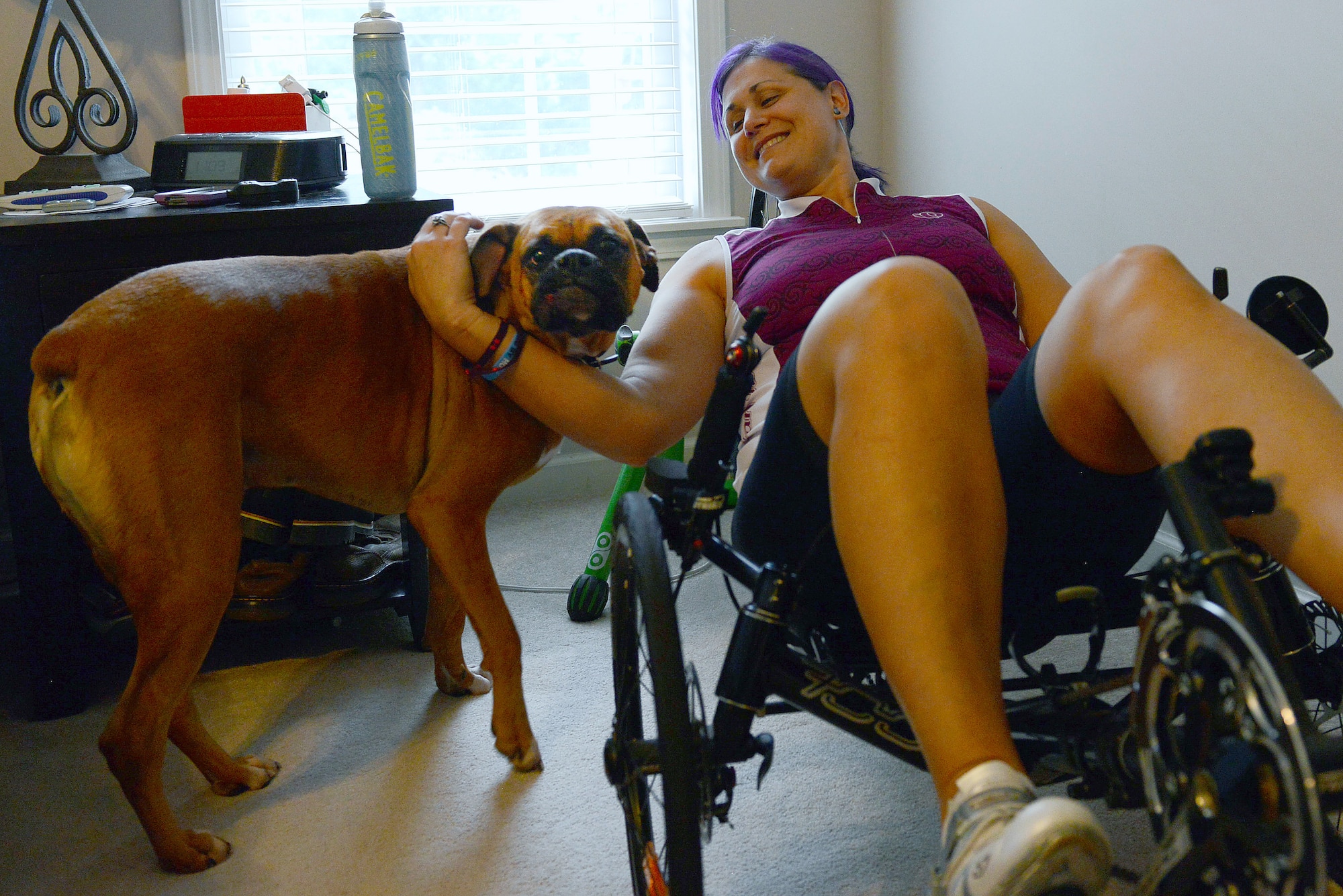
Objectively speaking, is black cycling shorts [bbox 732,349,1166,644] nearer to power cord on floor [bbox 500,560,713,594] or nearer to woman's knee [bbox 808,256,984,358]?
woman's knee [bbox 808,256,984,358]

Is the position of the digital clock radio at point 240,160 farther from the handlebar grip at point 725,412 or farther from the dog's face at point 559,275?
the handlebar grip at point 725,412

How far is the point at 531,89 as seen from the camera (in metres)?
2.71

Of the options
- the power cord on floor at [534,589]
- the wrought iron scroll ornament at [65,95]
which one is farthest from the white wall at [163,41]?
the power cord on floor at [534,589]

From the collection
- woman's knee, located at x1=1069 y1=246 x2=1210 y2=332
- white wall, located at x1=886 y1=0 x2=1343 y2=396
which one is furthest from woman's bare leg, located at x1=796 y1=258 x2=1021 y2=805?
white wall, located at x1=886 y1=0 x2=1343 y2=396

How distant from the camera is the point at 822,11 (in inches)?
111

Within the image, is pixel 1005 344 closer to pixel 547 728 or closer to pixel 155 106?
pixel 547 728

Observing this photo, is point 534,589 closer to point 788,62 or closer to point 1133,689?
point 788,62

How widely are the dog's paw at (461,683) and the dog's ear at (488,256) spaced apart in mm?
700

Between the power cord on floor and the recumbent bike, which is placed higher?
the recumbent bike

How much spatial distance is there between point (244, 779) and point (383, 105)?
3.52 ft

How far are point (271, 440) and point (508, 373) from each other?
1.20 ft

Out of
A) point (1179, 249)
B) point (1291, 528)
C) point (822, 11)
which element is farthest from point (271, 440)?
point (822, 11)

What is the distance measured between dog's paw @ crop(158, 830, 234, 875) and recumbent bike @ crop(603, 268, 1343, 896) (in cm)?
57

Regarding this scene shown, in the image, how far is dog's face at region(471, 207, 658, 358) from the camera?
1335mm
